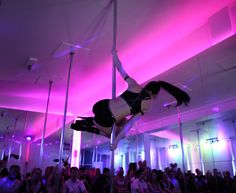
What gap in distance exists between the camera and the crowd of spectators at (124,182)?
2.70 m

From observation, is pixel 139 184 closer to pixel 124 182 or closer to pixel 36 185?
pixel 124 182

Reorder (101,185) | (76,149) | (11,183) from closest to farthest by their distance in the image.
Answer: (11,183), (101,185), (76,149)

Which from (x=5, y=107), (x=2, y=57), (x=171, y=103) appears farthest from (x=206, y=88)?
(x=5, y=107)

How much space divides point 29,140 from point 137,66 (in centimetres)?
346

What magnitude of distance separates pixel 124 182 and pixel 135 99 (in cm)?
215

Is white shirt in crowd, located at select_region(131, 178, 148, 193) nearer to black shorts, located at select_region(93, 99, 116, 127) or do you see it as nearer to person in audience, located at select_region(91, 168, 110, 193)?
person in audience, located at select_region(91, 168, 110, 193)

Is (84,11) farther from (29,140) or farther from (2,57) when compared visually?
(29,140)

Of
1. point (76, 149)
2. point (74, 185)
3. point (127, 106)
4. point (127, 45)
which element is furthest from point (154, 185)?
point (76, 149)

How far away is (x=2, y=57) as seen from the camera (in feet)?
10.0

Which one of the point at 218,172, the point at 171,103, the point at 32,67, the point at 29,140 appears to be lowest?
the point at 218,172

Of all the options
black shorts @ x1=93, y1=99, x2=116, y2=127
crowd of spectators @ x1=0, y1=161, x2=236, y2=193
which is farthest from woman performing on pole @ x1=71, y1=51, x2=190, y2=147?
crowd of spectators @ x1=0, y1=161, x2=236, y2=193

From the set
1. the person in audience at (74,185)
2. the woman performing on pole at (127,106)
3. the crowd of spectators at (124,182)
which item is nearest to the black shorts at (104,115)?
the woman performing on pole at (127,106)

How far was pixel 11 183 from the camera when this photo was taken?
2.72m

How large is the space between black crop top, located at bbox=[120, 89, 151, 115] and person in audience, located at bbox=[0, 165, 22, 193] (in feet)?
6.85
